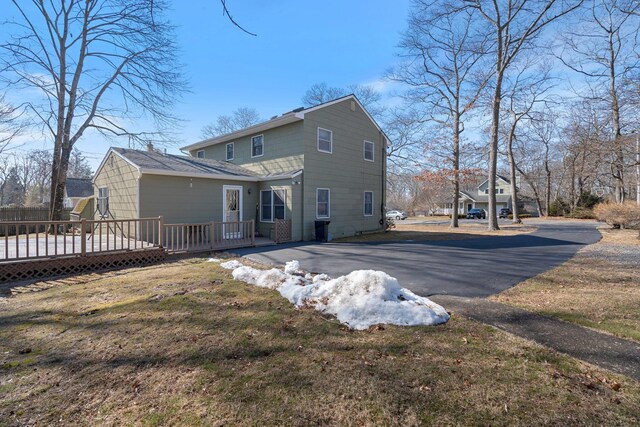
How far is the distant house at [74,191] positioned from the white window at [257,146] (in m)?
23.8

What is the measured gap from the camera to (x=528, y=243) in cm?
1159

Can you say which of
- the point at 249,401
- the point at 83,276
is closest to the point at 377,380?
the point at 249,401

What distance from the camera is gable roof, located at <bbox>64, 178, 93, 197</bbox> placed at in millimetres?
29891

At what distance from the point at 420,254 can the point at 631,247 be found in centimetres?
727

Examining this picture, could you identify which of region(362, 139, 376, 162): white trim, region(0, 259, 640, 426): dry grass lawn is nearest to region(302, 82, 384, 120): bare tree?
region(362, 139, 376, 162): white trim

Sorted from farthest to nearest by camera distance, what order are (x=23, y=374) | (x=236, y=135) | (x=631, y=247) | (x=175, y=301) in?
(x=236, y=135)
(x=631, y=247)
(x=175, y=301)
(x=23, y=374)

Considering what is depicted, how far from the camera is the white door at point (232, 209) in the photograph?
41.7 feet

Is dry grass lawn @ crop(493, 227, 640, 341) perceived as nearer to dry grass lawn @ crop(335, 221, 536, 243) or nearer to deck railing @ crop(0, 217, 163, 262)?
dry grass lawn @ crop(335, 221, 536, 243)

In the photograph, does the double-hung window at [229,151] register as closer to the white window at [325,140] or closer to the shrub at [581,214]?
the white window at [325,140]

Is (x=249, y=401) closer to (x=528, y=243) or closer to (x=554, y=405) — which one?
(x=554, y=405)

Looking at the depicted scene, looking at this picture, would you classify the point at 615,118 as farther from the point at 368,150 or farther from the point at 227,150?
the point at 227,150

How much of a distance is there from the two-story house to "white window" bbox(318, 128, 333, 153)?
0.15ft

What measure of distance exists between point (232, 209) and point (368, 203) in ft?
24.2

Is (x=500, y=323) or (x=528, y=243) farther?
(x=528, y=243)
